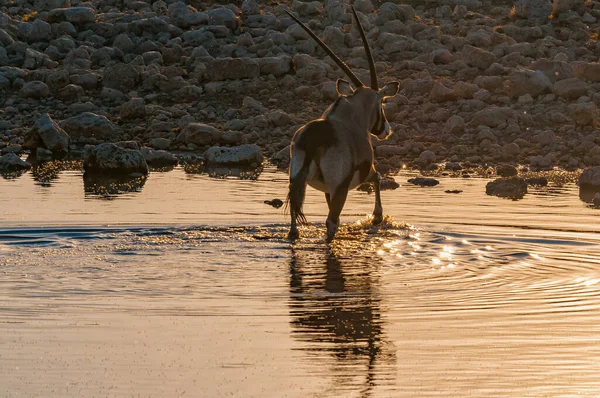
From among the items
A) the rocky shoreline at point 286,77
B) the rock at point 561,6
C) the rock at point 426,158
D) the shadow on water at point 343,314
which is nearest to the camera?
the shadow on water at point 343,314

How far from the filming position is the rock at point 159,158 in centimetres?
2091

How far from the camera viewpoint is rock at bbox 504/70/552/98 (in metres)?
23.9

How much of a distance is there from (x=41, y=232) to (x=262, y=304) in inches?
176

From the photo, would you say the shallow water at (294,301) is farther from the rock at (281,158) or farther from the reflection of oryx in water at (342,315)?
the rock at (281,158)

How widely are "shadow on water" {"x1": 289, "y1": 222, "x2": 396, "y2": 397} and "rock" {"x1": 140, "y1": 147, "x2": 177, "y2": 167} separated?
31.6 feet

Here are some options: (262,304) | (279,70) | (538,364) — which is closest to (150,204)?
(262,304)

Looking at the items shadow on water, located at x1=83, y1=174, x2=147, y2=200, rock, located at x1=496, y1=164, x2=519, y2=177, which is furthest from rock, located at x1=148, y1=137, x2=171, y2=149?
rock, located at x1=496, y1=164, x2=519, y2=177

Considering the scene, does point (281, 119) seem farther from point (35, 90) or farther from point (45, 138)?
point (35, 90)

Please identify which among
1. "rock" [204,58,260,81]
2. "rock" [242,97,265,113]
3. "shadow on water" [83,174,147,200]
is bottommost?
"shadow on water" [83,174,147,200]

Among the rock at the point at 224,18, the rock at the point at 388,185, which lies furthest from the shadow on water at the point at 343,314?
the rock at the point at 224,18

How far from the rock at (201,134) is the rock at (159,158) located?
1464 millimetres

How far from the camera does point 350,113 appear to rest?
1351 centimetres

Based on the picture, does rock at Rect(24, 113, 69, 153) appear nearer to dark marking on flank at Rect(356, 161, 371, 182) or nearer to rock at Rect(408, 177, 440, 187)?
rock at Rect(408, 177, 440, 187)

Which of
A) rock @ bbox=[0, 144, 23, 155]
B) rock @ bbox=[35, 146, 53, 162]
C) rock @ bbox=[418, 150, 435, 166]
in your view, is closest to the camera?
rock @ bbox=[418, 150, 435, 166]
